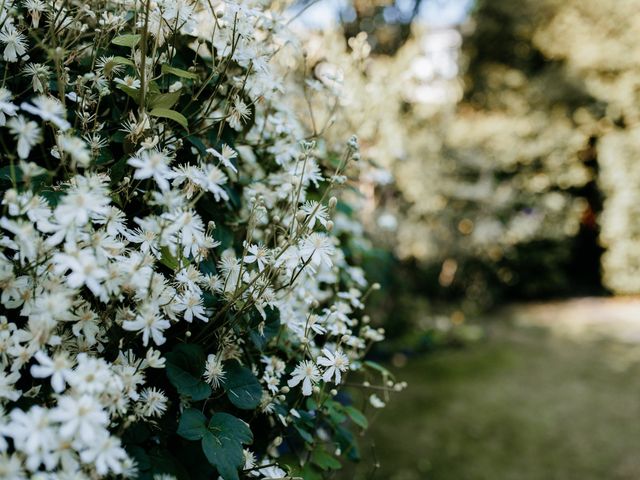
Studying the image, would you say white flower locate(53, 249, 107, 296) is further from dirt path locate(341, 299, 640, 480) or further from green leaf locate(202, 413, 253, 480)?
dirt path locate(341, 299, 640, 480)

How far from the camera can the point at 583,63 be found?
8.83 m

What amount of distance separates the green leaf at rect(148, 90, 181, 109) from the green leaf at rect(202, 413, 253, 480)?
0.61 m

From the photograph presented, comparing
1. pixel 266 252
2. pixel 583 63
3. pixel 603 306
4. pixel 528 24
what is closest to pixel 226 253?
pixel 266 252

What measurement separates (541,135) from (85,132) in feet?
29.3

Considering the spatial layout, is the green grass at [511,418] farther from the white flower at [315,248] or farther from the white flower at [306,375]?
the white flower at [315,248]

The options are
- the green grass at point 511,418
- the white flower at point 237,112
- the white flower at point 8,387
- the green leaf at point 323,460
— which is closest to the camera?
the white flower at point 8,387

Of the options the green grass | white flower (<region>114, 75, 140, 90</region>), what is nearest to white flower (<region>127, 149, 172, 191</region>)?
white flower (<region>114, 75, 140, 90</region>)

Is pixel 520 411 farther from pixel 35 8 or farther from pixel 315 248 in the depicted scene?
pixel 35 8

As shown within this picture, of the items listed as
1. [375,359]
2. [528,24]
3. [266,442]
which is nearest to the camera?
[266,442]

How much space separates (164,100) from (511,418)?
4.35m

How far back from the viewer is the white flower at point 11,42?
100cm

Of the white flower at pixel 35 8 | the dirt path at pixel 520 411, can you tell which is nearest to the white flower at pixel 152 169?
the white flower at pixel 35 8

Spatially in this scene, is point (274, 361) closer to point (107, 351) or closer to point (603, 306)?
point (107, 351)

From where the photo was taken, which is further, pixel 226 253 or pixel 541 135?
pixel 541 135
